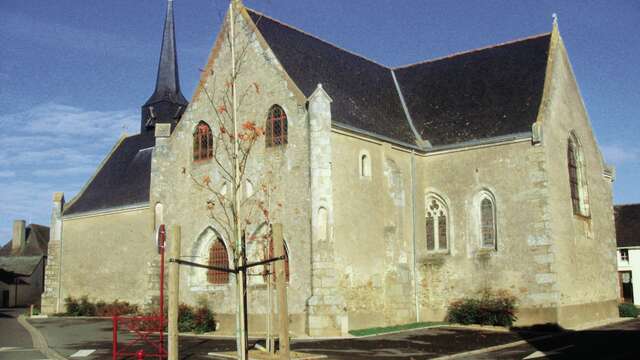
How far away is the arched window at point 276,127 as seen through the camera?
24297 millimetres

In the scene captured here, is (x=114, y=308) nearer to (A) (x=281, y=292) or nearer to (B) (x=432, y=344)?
(B) (x=432, y=344)

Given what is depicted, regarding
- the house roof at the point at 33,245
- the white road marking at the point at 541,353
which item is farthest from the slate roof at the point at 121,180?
the white road marking at the point at 541,353

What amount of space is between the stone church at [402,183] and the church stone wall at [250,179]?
0.06 m

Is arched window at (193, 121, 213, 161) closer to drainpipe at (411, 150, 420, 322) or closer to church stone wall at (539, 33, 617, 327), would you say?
drainpipe at (411, 150, 420, 322)

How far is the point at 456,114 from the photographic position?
2870 cm

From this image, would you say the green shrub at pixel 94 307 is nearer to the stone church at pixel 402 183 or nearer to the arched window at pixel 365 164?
the stone church at pixel 402 183

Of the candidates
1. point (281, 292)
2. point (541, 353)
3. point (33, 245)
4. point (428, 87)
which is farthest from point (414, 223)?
point (33, 245)

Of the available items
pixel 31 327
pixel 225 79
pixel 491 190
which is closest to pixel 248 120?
pixel 225 79

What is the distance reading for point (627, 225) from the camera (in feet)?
152

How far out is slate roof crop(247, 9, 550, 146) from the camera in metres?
25.9

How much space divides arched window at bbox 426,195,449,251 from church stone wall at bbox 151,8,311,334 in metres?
6.91

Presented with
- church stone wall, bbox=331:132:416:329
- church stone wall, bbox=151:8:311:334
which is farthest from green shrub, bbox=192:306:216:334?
church stone wall, bbox=331:132:416:329

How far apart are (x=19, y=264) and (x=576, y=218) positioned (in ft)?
168

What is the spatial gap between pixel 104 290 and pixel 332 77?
19.2 m
